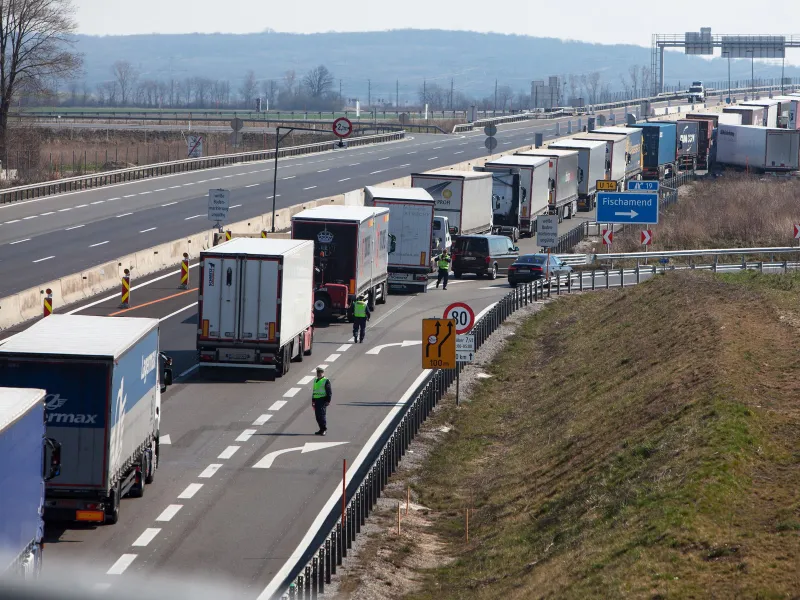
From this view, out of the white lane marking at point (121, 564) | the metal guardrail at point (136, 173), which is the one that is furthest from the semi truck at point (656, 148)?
the white lane marking at point (121, 564)

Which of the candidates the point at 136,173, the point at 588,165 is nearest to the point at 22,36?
the point at 136,173

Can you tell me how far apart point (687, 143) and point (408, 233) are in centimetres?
5624

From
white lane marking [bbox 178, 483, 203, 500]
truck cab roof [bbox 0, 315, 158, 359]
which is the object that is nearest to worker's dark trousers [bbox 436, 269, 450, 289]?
white lane marking [bbox 178, 483, 203, 500]

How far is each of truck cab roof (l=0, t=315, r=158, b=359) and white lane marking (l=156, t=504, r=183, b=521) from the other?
110 inches

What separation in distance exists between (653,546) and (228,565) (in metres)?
5.73

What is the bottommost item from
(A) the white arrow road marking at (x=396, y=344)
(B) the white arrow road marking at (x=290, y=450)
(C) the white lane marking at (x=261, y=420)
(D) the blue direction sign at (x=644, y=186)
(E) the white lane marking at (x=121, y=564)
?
(E) the white lane marking at (x=121, y=564)

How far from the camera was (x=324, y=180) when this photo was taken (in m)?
82.3

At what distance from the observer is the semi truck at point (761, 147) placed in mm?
94312

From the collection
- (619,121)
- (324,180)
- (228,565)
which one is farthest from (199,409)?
(619,121)

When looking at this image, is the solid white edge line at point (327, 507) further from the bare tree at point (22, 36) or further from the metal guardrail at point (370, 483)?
the bare tree at point (22, 36)

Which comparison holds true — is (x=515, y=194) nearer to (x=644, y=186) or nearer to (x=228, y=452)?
(x=644, y=186)

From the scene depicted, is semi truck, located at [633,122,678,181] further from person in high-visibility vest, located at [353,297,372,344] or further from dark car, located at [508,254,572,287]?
person in high-visibility vest, located at [353,297,372,344]

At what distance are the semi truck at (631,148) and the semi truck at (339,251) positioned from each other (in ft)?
151

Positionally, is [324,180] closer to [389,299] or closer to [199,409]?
[389,299]
